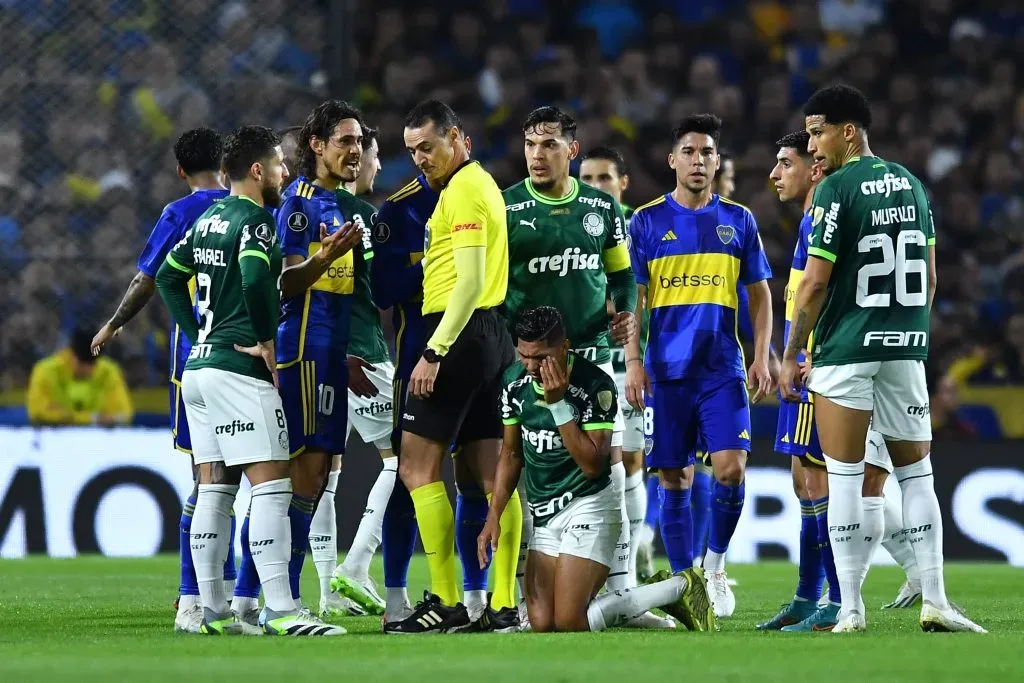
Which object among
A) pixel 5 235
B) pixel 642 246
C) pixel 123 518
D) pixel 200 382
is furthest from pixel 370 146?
pixel 5 235

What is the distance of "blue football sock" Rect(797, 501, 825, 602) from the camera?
279 inches

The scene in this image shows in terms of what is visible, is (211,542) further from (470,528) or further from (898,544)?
(898,544)

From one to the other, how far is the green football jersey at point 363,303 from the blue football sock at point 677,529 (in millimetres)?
1769

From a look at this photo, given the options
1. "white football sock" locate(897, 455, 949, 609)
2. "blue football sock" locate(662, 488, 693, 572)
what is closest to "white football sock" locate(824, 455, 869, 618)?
"white football sock" locate(897, 455, 949, 609)

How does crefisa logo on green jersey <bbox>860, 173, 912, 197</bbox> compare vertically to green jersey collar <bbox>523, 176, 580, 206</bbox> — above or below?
below

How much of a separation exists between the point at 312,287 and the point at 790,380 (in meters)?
2.36

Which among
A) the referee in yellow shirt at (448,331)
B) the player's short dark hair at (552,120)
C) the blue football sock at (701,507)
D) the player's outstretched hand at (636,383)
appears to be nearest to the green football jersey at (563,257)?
the player's short dark hair at (552,120)

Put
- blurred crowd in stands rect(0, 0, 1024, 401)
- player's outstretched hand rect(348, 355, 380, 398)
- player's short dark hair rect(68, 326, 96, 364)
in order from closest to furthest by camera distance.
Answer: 1. player's outstretched hand rect(348, 355, 380, 398)
2. player's short dark hair rect(68, 326, 96, 364)
3. blurred crowd in stands rect(0, 0, 1024, 401)

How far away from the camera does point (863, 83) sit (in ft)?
56.1

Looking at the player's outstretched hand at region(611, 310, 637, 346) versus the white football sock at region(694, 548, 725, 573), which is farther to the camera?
the white football sock at region(694, 548, 725, 573)

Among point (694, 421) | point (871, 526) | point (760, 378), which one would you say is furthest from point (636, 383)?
point (871, 526)

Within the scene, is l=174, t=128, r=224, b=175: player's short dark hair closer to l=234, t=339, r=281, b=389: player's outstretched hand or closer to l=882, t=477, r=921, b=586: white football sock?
l=234, t=339, r=281, b=389: player's outstretched hand

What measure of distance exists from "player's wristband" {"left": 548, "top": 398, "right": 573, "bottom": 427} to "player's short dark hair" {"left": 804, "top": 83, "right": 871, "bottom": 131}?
5.30ft

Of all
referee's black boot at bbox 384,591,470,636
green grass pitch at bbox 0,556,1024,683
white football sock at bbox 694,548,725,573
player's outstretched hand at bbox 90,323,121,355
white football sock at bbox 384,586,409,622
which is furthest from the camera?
player's outstretched hand at bbox 90,323,121,355
